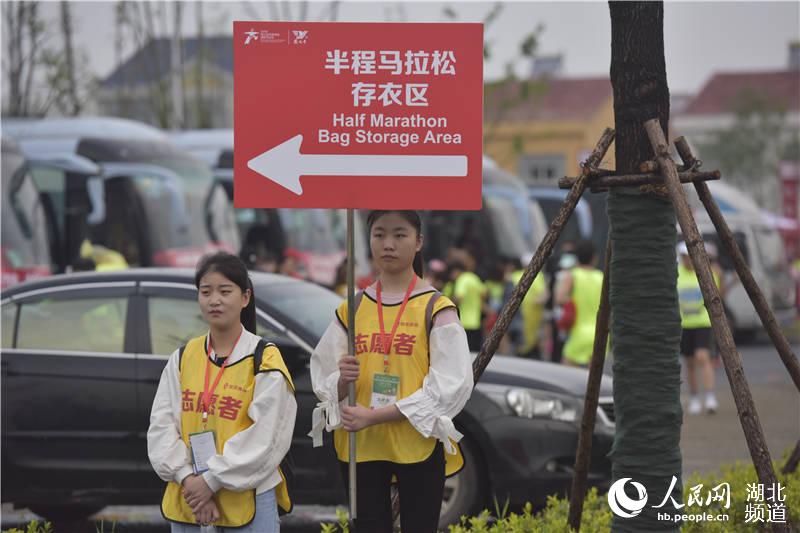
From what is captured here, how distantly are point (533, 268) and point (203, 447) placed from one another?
69.7 inches

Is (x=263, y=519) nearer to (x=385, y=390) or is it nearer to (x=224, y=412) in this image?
(x=224, y=412)

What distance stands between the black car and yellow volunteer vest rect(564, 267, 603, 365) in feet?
13.7

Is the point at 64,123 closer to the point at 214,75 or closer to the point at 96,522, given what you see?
the point at 96,522

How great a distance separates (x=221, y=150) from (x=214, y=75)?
2062cm

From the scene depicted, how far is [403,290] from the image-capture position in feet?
16.8

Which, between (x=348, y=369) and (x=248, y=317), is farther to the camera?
(x=248, y=317)

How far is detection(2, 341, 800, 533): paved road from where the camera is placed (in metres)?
8.52

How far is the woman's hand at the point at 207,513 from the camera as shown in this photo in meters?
4.75

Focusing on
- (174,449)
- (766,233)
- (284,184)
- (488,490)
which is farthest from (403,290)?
(766,233)

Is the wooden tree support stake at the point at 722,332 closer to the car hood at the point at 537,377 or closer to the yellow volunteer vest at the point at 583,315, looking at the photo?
the car hood at the point at 537,377

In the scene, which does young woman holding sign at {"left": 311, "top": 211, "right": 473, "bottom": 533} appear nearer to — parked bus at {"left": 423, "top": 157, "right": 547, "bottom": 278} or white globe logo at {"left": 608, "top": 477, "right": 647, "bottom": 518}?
white globe logo at {"left": 608, "top": 477, "right": 647, "bottom": 518}

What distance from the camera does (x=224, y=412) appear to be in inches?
189

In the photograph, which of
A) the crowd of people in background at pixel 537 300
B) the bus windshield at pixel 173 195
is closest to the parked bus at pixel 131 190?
the bus windshield at pixel 173 195

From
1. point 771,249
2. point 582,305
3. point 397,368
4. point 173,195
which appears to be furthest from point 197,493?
point 771,249
